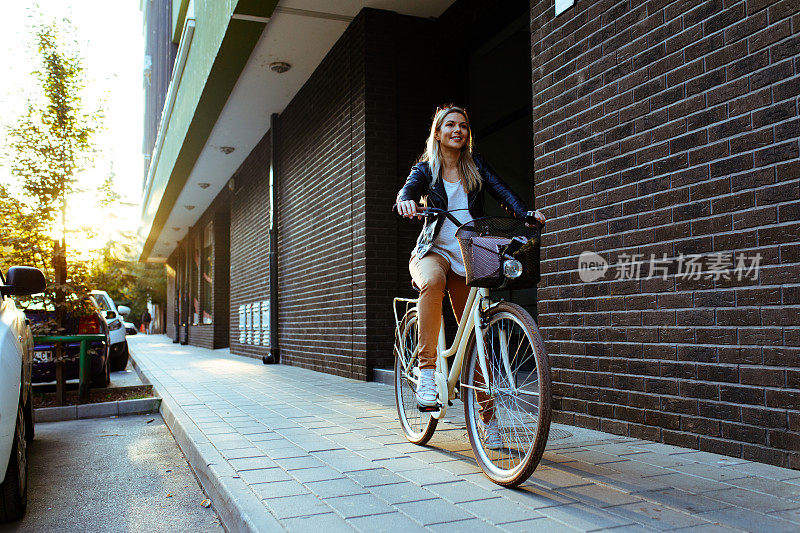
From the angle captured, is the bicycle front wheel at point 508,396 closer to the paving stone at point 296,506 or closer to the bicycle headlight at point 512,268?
the bicycle headlight at point 512,268

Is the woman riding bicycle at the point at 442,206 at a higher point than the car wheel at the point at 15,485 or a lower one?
higher

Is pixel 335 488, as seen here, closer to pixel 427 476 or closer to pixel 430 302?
pixel 427 476

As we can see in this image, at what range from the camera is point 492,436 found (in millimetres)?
3367

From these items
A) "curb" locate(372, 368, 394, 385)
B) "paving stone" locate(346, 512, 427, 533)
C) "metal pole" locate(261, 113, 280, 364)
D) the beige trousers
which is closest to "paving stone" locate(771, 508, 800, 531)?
"paving stone" locate(346, 512, 427, 533)

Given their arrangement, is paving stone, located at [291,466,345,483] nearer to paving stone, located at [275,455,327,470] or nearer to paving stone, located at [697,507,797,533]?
paving stone, located at [275,455,327,470]

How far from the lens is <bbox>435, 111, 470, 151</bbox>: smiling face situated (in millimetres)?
3820

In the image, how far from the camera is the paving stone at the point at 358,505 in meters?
2.72

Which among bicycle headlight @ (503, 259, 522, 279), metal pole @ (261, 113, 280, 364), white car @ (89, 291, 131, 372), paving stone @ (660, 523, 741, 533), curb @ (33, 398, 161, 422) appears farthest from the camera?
white car @ (89, 291, 131, 372)

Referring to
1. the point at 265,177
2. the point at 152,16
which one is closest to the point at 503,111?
the point at 265,177

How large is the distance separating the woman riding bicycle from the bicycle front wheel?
13.9 inches

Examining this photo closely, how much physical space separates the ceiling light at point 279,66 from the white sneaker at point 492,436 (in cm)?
738

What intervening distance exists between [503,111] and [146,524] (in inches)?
262

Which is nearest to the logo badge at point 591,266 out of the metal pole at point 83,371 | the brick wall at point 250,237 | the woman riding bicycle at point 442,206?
the woman riding bicycle at point 442,206

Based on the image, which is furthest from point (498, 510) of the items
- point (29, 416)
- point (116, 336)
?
point (116, 336)
